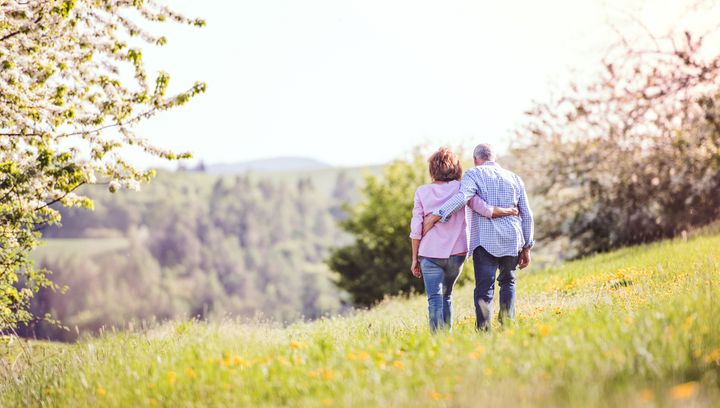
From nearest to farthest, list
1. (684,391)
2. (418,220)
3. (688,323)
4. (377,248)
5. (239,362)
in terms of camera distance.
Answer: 1. (684,391)
2. (688,323)
3. (239,362)
4. (418,220)
5. (377,248)

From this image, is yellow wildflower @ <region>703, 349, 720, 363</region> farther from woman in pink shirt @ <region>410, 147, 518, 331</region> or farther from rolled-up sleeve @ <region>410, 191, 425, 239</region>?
rolled-up sleeve @ <region>410, 191, 425, 239</region>

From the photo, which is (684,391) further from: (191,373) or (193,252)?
(193,252)

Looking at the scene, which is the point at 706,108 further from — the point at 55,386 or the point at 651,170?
the point at 55,386

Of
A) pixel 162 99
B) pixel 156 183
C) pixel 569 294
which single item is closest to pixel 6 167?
pixel 162 99

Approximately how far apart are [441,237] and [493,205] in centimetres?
66

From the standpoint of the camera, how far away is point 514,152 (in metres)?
25.2

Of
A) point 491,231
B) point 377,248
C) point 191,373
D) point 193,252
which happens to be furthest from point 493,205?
point 193,252

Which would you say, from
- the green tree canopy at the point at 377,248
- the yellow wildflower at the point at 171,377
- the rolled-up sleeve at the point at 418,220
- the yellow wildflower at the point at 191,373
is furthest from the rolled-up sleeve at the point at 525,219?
the green tree canopy at the point at 377,248

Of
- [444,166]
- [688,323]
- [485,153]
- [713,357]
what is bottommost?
[713,357]

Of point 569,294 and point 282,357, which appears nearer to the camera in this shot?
point 282,357

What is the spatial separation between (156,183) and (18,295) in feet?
533

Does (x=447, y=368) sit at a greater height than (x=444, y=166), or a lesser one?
lesser

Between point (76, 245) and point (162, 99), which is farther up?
point (162, 99)

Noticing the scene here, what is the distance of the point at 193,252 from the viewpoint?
402ft
